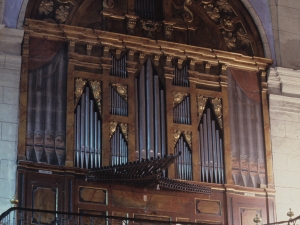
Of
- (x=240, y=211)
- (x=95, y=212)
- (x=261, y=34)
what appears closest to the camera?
(x=95, y=212)

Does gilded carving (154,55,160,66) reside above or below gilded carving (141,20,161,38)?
below

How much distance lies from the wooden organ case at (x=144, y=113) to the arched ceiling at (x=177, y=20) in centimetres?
3

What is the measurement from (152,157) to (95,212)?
5.63 feet

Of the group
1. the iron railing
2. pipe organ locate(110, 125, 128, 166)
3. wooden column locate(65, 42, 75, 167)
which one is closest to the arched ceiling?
wooden column locate(65, 42, 75, 167)

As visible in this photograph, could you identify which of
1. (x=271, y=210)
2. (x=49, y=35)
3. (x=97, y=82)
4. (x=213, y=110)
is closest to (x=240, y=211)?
(x=271, y=210)

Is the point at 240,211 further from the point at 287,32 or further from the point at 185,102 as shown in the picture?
the point at 287,32

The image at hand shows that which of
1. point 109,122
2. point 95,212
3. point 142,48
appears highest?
point 142,48

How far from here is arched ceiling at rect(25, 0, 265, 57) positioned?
2144 cm

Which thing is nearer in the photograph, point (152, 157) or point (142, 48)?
point (152, 157)

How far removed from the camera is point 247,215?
833 inches

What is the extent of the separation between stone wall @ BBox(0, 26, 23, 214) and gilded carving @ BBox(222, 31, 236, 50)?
17.4 ft

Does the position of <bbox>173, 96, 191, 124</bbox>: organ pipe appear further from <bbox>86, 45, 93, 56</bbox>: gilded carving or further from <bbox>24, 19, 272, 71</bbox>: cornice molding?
<bbox>86, 45, 93, 56</bbox>: gilded carving

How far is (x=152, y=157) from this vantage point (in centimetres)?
1992

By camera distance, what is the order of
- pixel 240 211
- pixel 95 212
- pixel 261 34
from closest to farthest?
pixel 95 212 → pixel 240 211 → pixel 261 34
